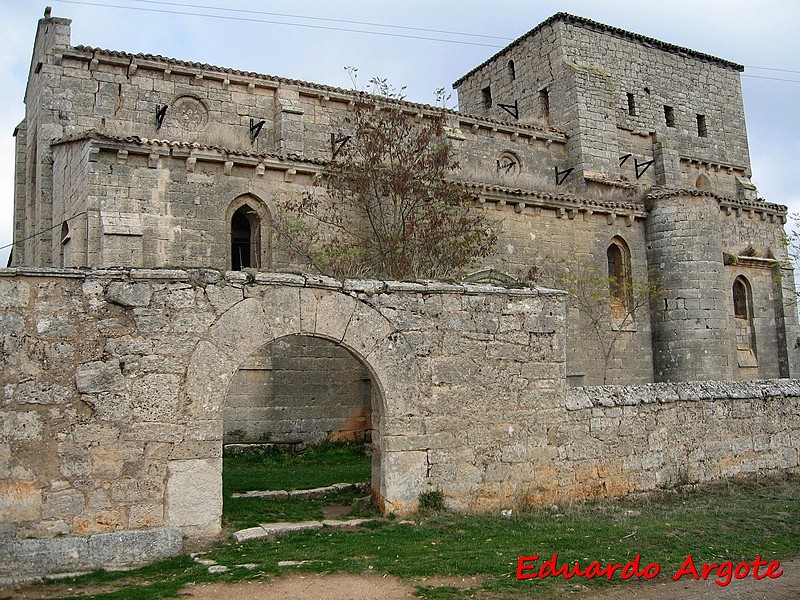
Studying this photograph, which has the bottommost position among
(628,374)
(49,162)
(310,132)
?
(628,374)

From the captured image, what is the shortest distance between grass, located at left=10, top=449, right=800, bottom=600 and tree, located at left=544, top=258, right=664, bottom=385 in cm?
986

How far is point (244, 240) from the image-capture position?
15.9 meters

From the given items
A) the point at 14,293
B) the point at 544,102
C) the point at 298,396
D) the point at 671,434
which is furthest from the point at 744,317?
the point at 14,293

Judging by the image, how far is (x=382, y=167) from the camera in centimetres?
1550

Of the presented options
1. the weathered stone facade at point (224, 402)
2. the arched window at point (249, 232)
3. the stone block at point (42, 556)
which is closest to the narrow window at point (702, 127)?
the arched window at point (249, 232)

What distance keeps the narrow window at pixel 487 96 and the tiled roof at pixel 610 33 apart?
0.91 meters

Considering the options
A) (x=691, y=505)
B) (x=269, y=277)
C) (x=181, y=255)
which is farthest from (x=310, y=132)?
(x=691, y=505)

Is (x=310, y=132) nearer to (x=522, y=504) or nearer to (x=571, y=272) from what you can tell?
(x=571, y=272)

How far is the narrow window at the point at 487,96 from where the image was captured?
27306 millimetres

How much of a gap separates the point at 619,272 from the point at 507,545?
14.5m

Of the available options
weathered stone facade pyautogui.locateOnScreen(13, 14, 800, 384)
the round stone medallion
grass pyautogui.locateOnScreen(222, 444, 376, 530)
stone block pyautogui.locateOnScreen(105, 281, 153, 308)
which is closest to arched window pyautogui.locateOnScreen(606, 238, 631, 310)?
weathered stone facade pyautogui.locateOnScreen(13, 14, 800, 384)

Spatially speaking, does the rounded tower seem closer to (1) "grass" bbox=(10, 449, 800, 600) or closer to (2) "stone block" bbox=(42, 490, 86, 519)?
(1) "grass" bbox=(10, 449, 800, 600)

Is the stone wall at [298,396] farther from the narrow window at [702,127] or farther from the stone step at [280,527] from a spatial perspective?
the narrow window at [702,127]

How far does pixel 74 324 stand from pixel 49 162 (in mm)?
11184
